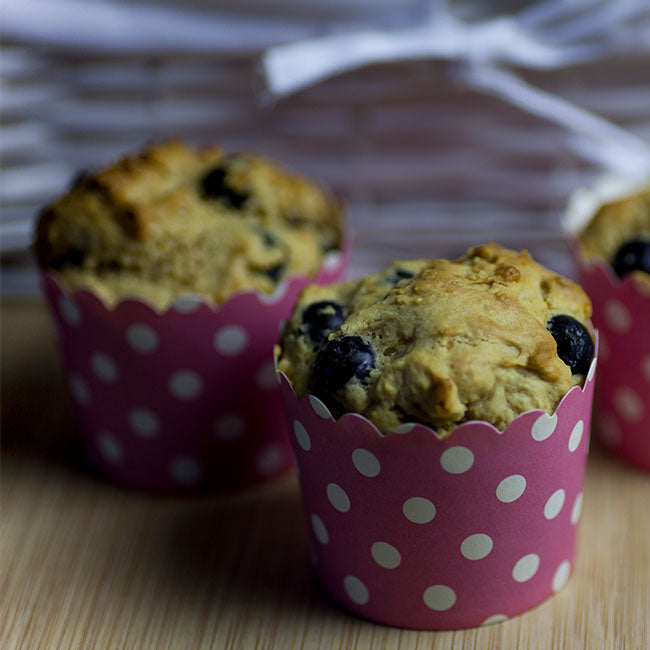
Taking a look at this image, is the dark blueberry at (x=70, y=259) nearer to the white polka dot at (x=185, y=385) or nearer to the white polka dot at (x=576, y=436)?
the white polka dot at (x=185, y=385)

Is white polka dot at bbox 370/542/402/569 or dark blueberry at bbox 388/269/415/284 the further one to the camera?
dark blueberry at bbox 388/269/415/284

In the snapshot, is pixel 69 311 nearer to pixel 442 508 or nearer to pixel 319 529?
pixel 319 529

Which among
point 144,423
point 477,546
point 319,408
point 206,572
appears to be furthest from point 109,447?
point 477,546

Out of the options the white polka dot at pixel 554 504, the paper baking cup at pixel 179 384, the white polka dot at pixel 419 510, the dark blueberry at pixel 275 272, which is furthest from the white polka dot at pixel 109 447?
the white polka dot at pixel 554 504

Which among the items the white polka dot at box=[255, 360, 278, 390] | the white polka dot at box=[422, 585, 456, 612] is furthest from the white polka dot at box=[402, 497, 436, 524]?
the white polka dot at box=[255, 360, 278, 390]

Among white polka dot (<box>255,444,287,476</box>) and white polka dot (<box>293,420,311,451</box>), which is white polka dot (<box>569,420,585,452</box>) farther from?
white polka dot (<box>255,444,287,476</box>)

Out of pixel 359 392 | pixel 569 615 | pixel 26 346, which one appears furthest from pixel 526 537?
pixel 26 346
